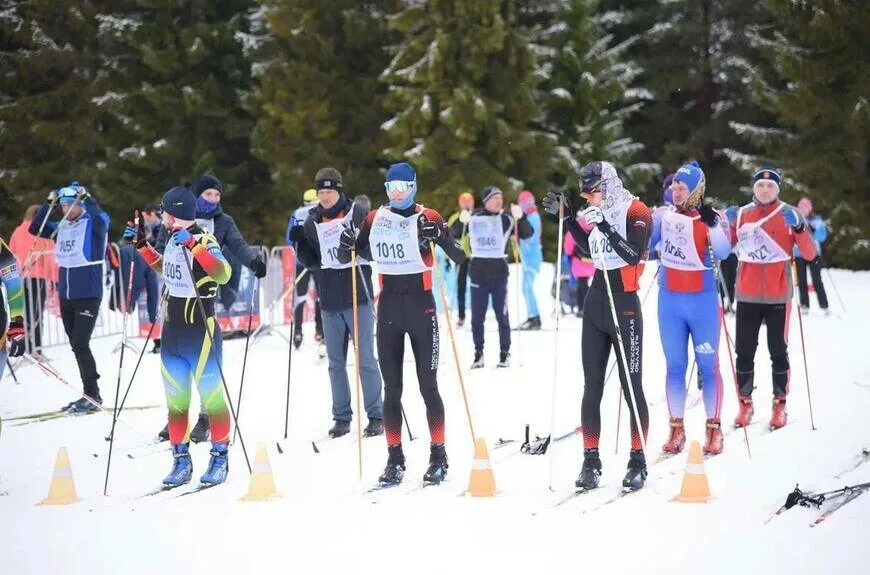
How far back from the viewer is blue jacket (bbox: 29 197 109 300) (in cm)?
1098

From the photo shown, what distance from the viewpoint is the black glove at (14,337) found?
8.17 m

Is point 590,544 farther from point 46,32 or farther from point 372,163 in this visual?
point 46,32

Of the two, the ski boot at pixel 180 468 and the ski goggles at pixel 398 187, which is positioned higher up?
the ski goggles at pixel 398 187

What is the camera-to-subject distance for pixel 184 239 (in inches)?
299

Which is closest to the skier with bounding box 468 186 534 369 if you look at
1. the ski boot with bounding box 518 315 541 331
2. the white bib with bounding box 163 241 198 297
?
the ski boot with bounding box 518 315 541 331

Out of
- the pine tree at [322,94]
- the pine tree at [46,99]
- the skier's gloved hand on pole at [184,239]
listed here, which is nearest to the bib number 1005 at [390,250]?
the skier's gloved hand on pole at [184,239]

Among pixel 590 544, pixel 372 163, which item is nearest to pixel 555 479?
pixel 590 544

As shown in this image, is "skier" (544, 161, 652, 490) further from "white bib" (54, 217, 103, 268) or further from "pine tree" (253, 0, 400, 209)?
"pine tree" (253, 0, 400, 209)

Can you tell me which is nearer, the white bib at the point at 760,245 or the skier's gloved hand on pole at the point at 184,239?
the skier's gloved hand on pole at the point at 184,239

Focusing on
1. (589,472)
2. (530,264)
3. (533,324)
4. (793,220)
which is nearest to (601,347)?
(589,472)

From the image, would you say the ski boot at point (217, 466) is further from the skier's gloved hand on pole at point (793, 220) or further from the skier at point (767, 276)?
the skier's gloved hand on pole at point (793, 220)

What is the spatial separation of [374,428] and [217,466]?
1861 mm

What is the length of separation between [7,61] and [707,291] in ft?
97.6

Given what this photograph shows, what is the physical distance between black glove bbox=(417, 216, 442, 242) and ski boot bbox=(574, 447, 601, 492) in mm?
1694
